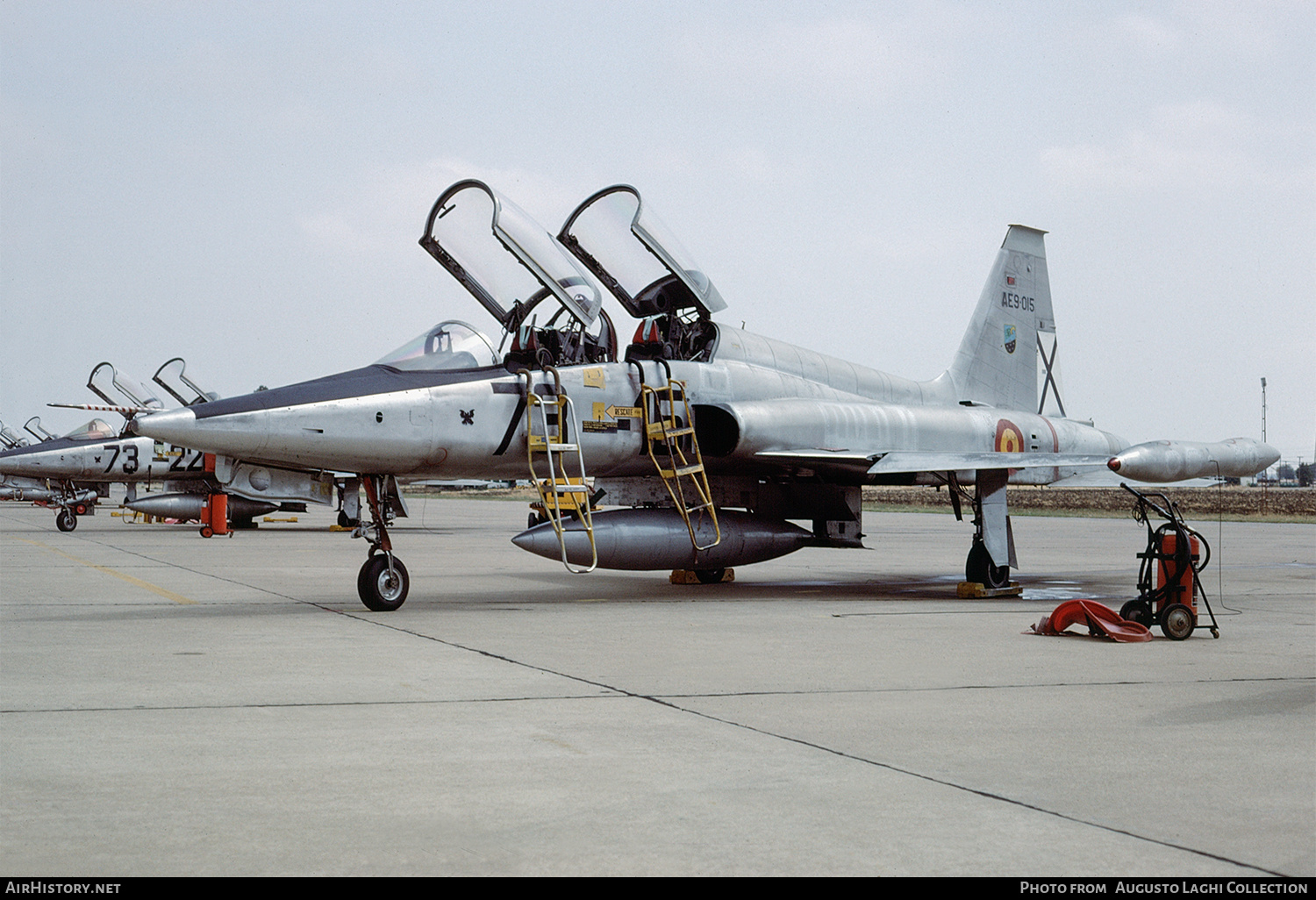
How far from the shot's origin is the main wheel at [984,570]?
43.1 feet

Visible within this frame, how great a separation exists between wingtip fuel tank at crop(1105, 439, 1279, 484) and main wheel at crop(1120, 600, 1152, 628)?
1.06 m

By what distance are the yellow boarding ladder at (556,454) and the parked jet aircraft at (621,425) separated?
0.02 m

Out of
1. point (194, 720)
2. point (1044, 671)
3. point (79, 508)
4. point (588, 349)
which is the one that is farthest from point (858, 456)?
point (79, 508)

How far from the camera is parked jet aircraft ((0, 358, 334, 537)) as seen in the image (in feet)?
86.8

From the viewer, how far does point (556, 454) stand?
11656mm

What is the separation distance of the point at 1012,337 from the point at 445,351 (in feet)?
29.9

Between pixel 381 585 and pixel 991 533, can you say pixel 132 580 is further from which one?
pixel 991 533

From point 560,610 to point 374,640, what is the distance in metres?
2.59

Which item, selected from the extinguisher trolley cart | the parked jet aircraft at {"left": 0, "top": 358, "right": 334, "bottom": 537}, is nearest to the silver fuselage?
the extinguisher trolley cart

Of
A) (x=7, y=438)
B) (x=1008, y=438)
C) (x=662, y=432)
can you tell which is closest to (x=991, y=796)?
(x=662, y=432)

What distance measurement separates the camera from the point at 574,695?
6.41 meters

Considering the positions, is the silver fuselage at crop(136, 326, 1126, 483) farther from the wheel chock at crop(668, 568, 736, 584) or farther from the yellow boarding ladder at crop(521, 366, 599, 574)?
the wheel chock at crop(668, 568, 736, 584)

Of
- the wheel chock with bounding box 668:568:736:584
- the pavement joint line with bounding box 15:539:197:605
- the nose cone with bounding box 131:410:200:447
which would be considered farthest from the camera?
the wheel chock with bounding box 668:568:736:584

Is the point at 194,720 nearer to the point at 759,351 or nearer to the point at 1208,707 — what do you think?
the point at 1208,707
